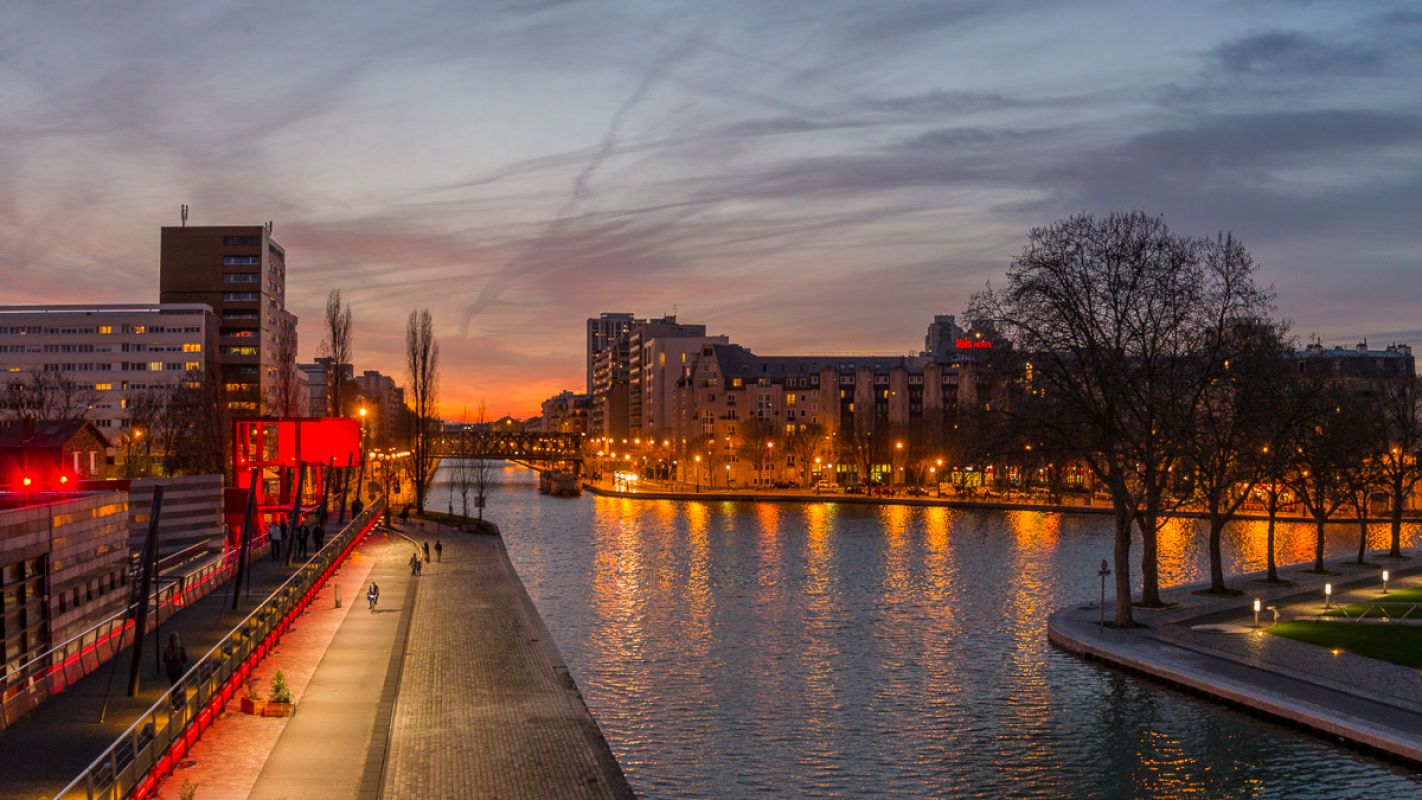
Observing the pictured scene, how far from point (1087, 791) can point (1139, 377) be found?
22090 mm

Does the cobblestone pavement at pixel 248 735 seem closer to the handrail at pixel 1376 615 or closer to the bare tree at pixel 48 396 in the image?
the handrail at pixel 1376 615

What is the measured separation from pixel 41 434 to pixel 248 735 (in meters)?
45.8

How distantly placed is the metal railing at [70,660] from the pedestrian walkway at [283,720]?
12.2 feet

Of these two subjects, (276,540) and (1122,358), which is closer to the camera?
(1122,358)

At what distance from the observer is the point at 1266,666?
35.4 metres

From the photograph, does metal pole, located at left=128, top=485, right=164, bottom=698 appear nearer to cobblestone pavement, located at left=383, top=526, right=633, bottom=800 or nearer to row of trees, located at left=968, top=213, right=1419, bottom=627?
cobblestone pavement, located at left=383, top=526, right=633, bottom=800

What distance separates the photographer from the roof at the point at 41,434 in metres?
61.1

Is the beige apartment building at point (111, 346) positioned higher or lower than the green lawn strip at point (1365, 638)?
higher

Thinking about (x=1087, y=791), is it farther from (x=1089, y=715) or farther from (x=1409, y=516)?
(x=1409, y=516)

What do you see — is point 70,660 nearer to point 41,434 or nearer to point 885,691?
point 885,691

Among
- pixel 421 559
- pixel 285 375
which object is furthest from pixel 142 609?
pixel 285 375

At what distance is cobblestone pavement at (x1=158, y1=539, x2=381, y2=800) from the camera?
2241 cm

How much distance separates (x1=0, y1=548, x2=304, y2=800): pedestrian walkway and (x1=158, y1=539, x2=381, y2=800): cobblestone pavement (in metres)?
1.60

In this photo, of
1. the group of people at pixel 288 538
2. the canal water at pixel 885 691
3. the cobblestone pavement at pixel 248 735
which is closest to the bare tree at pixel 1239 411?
the canal water at pixel 885 691
